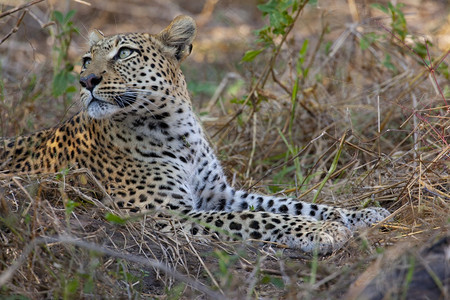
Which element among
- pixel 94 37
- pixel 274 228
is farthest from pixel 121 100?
pixel 274 228

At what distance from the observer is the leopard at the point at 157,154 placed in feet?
19.7

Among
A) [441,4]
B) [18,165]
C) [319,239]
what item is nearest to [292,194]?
[319,239]

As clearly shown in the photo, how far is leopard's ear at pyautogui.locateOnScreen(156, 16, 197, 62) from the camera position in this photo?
6.83 meters

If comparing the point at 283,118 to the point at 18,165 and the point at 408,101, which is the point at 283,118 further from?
the point at 18,165

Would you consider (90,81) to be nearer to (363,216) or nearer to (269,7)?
(269,7)

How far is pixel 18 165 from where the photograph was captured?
6840mm

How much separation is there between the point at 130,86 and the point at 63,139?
105 cm

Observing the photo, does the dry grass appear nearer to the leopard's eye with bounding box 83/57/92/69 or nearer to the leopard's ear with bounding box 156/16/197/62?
A: the leopard's eye with bounding box 83/57/92/69

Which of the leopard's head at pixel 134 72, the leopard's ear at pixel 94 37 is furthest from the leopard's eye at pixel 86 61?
the leopard's ear at pixel 94 37

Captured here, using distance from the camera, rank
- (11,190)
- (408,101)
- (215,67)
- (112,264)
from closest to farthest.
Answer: (112,264) → (11,190) → (408,101) → (215,67)

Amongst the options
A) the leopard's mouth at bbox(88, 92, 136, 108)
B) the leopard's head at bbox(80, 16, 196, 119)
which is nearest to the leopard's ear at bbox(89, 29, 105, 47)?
the leopard's head at bbox(80, 16, 196, 119)

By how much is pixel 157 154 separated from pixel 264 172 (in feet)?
7.02

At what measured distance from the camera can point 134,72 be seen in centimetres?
636

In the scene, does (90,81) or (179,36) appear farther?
(179,36)
